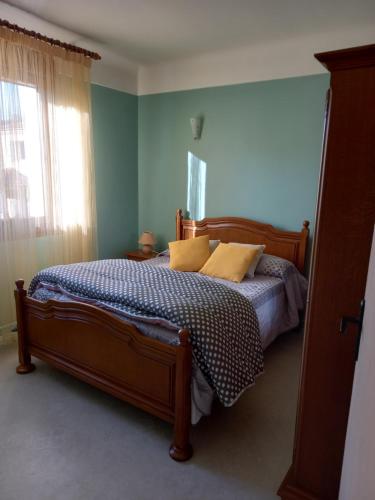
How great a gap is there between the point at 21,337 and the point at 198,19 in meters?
2.85

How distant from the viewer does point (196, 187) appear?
13.4ft

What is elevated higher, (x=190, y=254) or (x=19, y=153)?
(x=19, y=153)

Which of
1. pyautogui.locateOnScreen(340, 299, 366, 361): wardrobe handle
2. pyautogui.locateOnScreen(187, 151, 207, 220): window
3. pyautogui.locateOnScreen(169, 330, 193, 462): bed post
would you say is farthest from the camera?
pyautogui.locateOnScreen(187, 151, 207, 220): window

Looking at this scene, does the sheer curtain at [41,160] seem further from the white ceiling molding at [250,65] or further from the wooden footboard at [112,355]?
the white ceiling molding at [250,65]

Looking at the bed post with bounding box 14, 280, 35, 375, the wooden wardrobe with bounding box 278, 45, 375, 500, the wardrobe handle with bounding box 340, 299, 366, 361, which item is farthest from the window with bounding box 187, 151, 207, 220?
the wardrobe handle with bounding box 340, 299, 366, 361

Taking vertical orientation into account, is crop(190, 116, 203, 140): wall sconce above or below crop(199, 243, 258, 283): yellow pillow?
above

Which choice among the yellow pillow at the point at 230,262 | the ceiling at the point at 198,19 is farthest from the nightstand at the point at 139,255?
the ceiling at the point at 198,19

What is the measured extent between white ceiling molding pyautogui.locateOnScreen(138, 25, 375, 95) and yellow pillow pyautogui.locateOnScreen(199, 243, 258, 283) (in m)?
1.71

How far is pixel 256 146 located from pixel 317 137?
604 millimetres

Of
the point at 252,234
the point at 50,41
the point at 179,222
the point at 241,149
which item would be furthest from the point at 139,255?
the point at 50,41

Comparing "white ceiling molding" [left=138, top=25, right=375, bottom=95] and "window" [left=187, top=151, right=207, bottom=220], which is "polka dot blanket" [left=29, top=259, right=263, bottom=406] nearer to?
"window" [left=187, top=151, right=207, bottom=220]

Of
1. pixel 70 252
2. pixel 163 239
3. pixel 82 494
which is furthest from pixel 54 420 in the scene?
pixel 163 239

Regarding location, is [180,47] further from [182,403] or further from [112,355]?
[182,403]

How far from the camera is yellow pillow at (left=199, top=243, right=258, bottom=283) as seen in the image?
3129 mm
